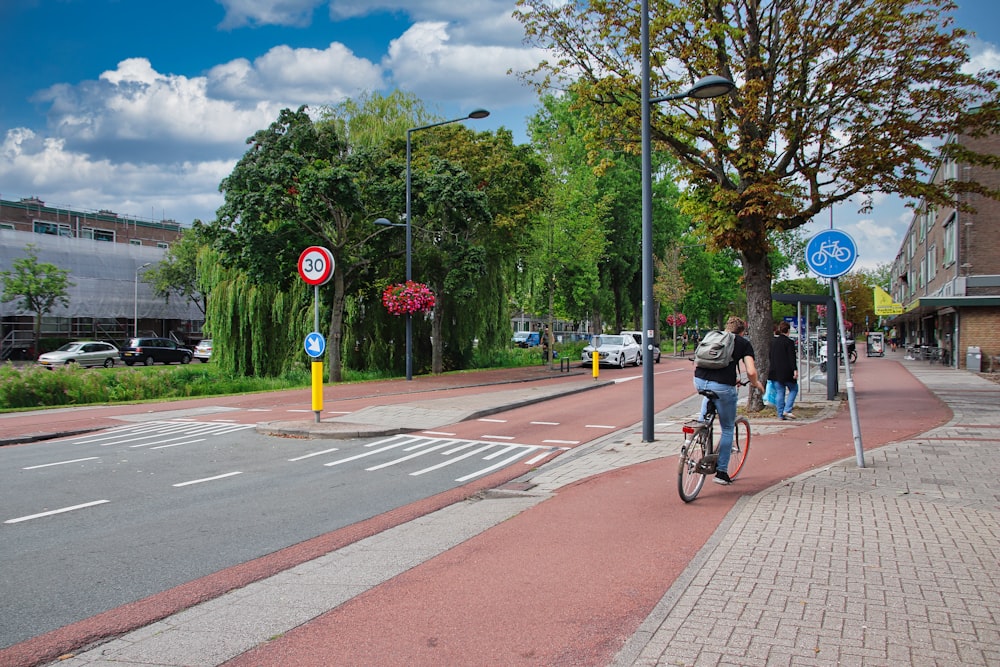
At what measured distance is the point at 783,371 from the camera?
13.4 metres

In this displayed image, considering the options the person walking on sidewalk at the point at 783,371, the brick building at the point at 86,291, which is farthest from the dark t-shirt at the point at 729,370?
the brick building at the point at 86,291

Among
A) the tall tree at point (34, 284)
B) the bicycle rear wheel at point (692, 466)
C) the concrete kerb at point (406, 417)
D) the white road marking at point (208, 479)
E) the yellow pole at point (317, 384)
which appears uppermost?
the tall tree at point (34, 284)

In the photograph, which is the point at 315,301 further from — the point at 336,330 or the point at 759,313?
the point at 336,330

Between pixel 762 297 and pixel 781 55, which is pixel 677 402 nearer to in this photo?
pixel 762 297

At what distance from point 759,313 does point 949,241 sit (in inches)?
987

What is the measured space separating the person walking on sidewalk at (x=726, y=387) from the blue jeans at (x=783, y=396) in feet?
22.6

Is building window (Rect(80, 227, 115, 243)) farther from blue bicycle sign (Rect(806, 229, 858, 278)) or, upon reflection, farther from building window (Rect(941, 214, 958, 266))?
blue bicycle sign (Rect(806, 229, 858, 278))

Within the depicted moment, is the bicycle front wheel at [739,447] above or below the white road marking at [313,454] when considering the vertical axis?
above

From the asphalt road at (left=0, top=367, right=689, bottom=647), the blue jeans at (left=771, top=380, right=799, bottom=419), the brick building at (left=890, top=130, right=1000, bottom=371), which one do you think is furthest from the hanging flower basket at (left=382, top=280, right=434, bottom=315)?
the brick building at (left=890, top=130, right=1000, bottom=371)

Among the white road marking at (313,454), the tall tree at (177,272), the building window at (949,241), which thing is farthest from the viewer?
the tall tree at (177,272)

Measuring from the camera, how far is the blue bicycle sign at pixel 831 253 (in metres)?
8.38

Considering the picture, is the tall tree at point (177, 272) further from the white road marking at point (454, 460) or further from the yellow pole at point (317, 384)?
the white road marking at point (454, 460)

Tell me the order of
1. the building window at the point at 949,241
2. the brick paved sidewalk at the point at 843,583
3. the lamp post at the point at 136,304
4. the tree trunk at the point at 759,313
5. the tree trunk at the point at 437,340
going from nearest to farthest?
1. the brick paved sidewalk at the point at 843,583
2. the tree trunk at the point at 759,313
3. the tree trunk at the point at 437,340
4. the building window at the point at 949,241
5. the lamp post at the point at 136,304

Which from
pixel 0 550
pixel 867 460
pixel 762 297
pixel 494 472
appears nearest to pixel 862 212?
pixel 762 297
